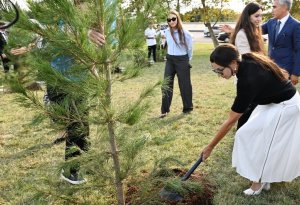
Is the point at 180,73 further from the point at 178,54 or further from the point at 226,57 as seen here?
the point at 226,57

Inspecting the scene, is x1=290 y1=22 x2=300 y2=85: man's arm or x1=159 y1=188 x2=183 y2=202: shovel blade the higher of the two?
x1=290 y1=22 x2=300 y2=85: man's arm

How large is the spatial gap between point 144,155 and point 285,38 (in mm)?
2465

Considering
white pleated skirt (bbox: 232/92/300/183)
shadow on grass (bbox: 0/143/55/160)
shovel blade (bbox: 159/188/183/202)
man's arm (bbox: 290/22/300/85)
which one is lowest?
shadow on grass (bbox: 0/143/55/160)

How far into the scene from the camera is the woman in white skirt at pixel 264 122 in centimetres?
281

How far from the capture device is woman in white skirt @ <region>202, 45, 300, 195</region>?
9.23ft

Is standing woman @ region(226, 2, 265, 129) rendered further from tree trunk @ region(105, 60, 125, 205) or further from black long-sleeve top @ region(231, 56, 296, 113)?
tree trunk @ region(105, 60, 125, 205)

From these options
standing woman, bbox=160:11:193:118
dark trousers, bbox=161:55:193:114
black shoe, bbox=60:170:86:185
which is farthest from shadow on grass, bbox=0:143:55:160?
dark trousers, bbox=161:55:193:114

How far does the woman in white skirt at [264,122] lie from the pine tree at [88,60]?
77 centimetres

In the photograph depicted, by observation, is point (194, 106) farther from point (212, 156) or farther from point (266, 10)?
point (266, 10)

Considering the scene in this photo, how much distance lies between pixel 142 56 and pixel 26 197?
6.31 ft

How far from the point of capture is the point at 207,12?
24.0 m

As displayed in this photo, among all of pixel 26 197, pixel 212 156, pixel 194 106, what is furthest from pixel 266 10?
pixel 26 197

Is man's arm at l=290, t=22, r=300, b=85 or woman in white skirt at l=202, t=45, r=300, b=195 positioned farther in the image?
man's arm at l=290, t=22, r=300, b=85

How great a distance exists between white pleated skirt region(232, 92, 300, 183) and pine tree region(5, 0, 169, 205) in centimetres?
113
